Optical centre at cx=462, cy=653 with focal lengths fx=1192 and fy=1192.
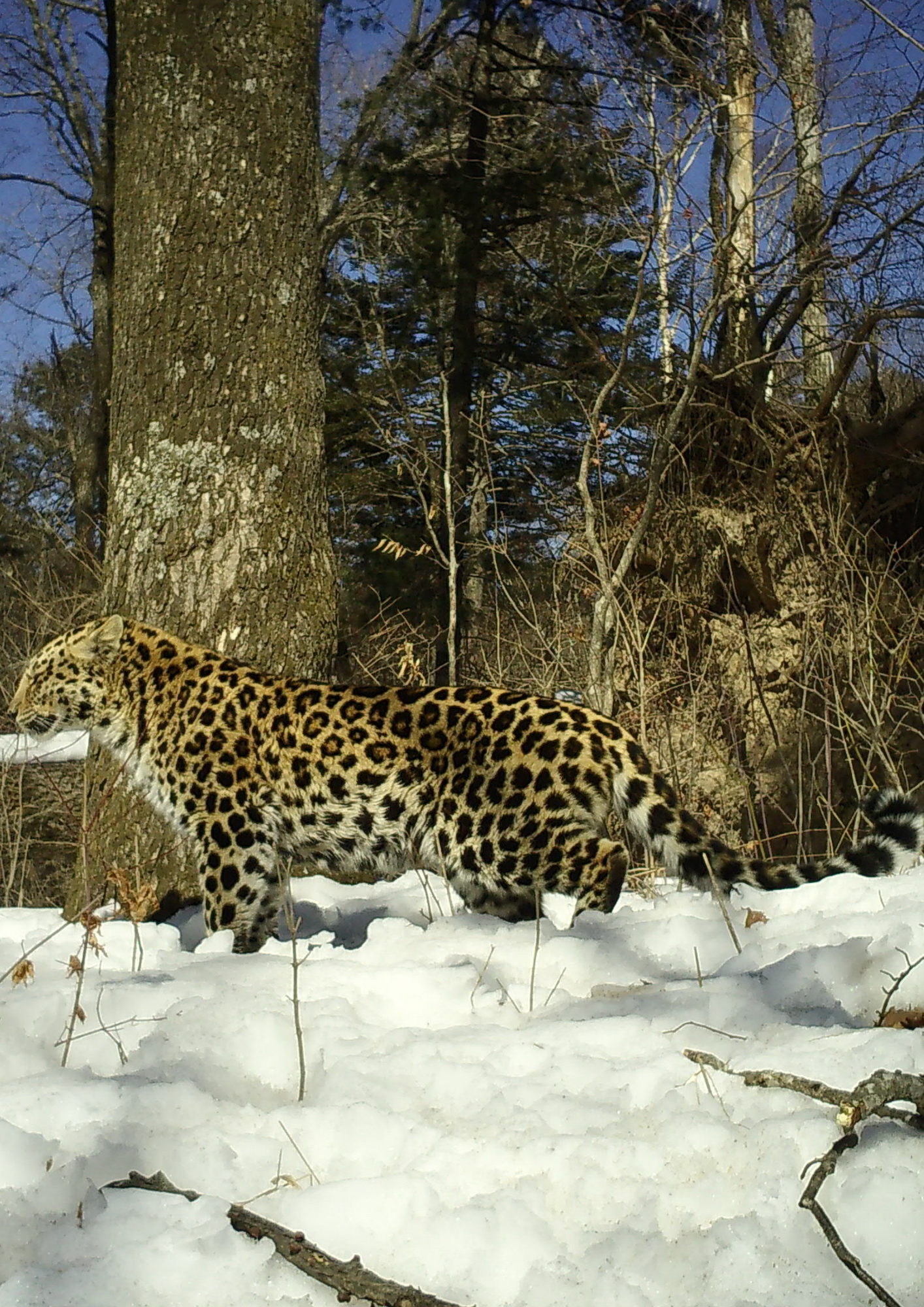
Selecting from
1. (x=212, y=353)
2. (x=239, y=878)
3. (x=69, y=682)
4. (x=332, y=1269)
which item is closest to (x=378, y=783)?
(x=239, y=878)

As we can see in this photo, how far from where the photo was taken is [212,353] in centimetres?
553

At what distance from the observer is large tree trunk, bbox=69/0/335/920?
5523mm

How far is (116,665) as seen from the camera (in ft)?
18.7

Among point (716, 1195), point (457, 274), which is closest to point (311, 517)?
point (716, 1195)

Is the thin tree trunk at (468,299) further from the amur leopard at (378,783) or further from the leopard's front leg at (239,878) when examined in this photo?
the leopard's front leg at (239,878)

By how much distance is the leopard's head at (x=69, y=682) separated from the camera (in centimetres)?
570

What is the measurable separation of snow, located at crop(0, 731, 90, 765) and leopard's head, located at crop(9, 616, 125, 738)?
0.13 metres

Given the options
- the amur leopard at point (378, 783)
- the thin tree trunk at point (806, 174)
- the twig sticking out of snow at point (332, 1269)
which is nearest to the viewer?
the twig sticking out of snow at point (332, 1269)

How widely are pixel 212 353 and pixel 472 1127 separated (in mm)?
4037

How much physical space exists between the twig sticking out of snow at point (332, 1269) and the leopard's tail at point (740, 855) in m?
2.73

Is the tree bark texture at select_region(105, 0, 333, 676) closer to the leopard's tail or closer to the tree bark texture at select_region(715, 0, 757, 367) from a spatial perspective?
the leopard's tail

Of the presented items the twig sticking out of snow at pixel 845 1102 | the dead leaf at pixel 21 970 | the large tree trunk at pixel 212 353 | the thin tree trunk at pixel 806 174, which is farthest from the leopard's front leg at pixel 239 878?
the thin tree trunk at pixel 806 174

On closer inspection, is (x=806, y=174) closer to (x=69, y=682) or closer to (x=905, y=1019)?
(x=69, y=682)

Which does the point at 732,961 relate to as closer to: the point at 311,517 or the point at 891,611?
the point at 311,517
